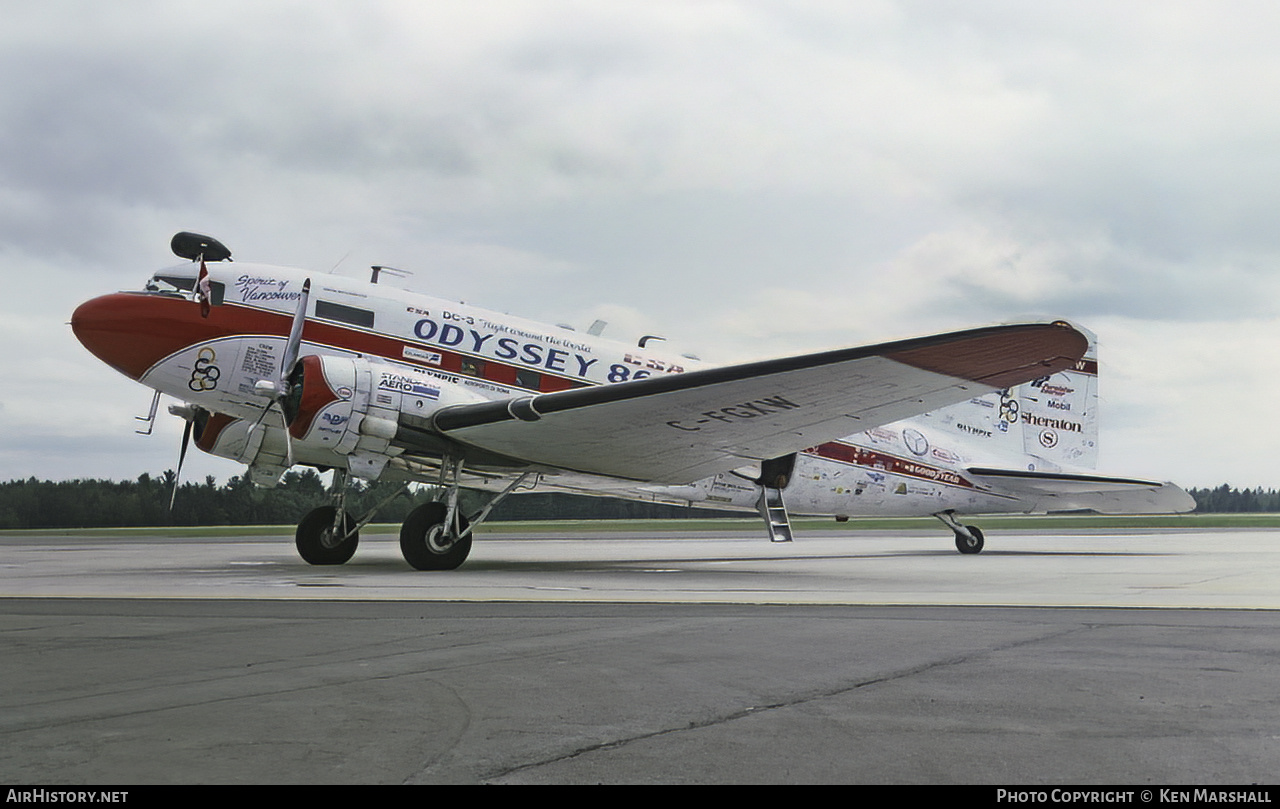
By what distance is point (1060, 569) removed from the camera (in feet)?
56.8

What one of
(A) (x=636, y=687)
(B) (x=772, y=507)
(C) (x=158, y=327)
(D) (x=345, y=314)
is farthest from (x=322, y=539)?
(A) (x=636, y=687)

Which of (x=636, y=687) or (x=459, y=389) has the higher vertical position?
(x=459, y=389)

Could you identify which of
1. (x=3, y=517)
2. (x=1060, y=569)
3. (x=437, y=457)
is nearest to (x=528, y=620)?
(x=437, y=457)

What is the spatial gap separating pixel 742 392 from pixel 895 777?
36.1ft

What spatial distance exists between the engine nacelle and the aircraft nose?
2.49 meters

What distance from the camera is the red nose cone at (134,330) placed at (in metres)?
15.9

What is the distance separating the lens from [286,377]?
15.5 metres

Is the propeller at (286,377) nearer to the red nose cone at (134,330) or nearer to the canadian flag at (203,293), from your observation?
the canadian flag at (203,293)

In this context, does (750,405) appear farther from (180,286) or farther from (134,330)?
(134,330)

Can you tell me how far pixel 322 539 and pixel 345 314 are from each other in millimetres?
4055

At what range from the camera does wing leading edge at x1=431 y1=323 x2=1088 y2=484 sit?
42.7 feet

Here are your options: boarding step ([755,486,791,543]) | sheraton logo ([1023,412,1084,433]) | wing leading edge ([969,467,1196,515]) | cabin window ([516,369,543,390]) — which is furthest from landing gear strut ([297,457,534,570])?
sheraton logo ([1023,412,1084,433])

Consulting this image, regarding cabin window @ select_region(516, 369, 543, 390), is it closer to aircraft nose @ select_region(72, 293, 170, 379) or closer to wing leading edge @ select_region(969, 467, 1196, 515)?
aircraft nose @ select_region(72, 293, 170, 379)
